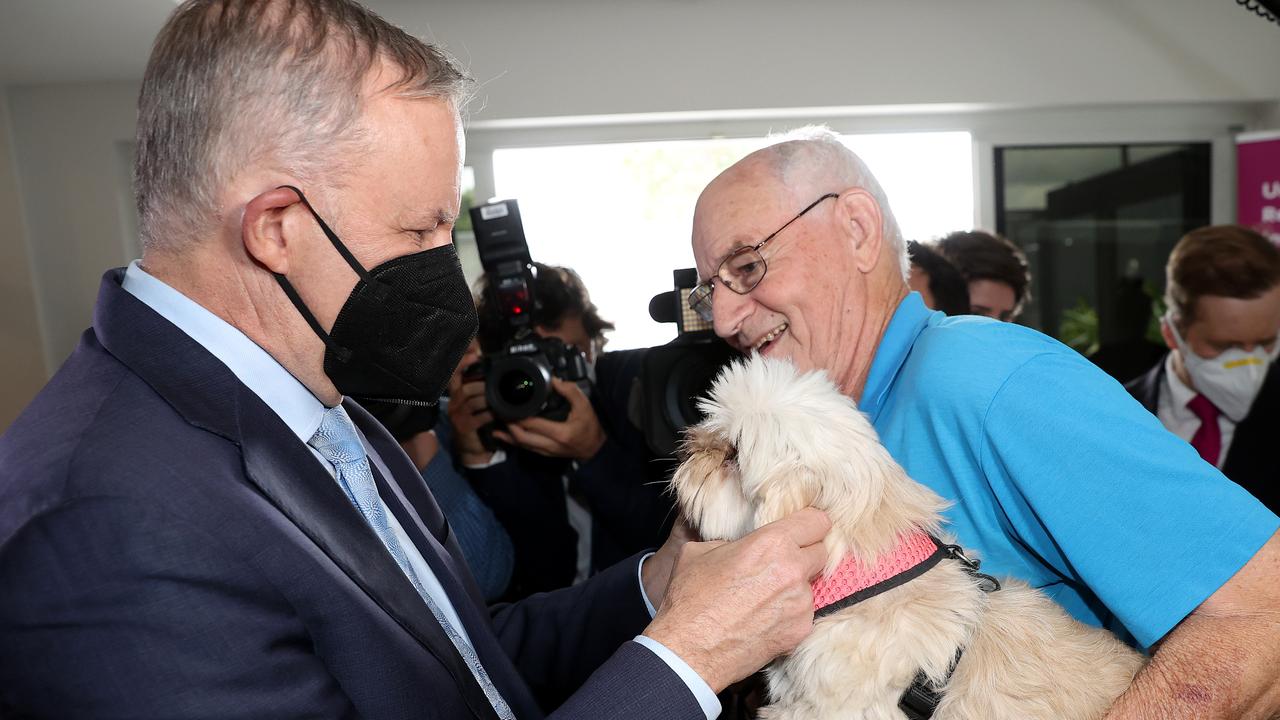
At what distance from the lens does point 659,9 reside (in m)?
5.53

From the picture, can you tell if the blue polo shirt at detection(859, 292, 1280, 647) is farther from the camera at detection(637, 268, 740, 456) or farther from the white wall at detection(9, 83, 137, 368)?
the white wall at detection(9, 83, 137, 368)

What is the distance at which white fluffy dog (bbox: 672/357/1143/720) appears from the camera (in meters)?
1.35

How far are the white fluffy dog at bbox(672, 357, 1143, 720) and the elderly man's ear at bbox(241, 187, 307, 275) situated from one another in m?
0.78

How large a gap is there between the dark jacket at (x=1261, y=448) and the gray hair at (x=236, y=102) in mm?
3702

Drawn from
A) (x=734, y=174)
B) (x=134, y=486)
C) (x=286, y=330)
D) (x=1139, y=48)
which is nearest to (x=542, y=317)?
(x=734, y=174)

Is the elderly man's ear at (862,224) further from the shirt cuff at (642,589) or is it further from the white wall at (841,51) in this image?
the white wall at (841,51)

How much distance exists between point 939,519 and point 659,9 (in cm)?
479

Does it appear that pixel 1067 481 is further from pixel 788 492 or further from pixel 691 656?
pixel 691 656

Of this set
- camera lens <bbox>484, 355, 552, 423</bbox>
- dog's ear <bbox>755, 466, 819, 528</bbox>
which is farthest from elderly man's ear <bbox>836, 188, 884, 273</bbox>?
camera lens <bbox>484, 355, 552, 423</bbox>

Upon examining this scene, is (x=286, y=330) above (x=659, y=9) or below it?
below

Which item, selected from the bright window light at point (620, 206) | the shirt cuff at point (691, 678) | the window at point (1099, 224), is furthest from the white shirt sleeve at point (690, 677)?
the window at point (1099, 224)

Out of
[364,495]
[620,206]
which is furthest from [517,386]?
[620,206]

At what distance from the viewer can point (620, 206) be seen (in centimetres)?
598

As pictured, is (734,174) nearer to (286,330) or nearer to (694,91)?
(286,330)
